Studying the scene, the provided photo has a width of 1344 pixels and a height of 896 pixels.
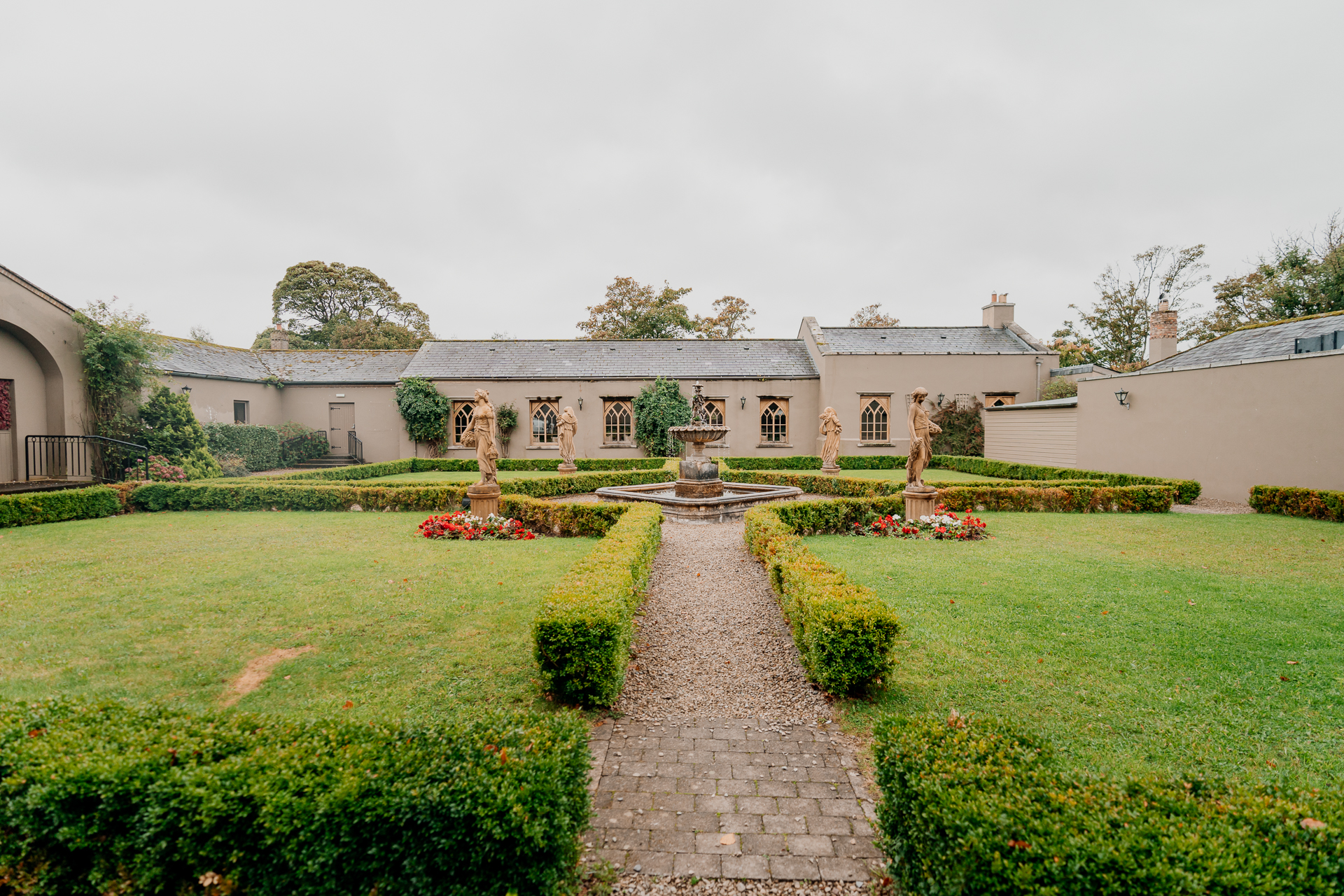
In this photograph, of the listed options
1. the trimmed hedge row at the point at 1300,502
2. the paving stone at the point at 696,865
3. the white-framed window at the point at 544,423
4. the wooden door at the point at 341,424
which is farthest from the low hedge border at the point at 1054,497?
the wooden door at the point at 341,424

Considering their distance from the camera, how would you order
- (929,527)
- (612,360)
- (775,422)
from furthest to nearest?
(612,360), (775,422), (929,527)

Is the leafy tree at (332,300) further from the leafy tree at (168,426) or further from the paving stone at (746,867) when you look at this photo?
the paving stone at (746,867)

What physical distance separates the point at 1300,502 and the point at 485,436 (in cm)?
1525

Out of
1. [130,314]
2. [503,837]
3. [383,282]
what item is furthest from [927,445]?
[383,282]

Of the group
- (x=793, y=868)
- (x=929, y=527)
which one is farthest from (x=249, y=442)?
(x=793, y=868)

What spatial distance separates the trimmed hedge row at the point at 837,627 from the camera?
404cm

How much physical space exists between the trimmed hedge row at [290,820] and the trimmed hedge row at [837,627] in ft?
7.47

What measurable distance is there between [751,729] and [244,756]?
274cm

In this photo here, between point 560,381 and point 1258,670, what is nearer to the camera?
point 1258,670

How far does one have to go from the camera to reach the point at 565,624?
3902 mm

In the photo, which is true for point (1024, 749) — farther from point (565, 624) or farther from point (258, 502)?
point (258, 502)

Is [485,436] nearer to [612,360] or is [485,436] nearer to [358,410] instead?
[612,360]

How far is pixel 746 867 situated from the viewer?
257 centimetres

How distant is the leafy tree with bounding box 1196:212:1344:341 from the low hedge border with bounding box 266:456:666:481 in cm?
2299
